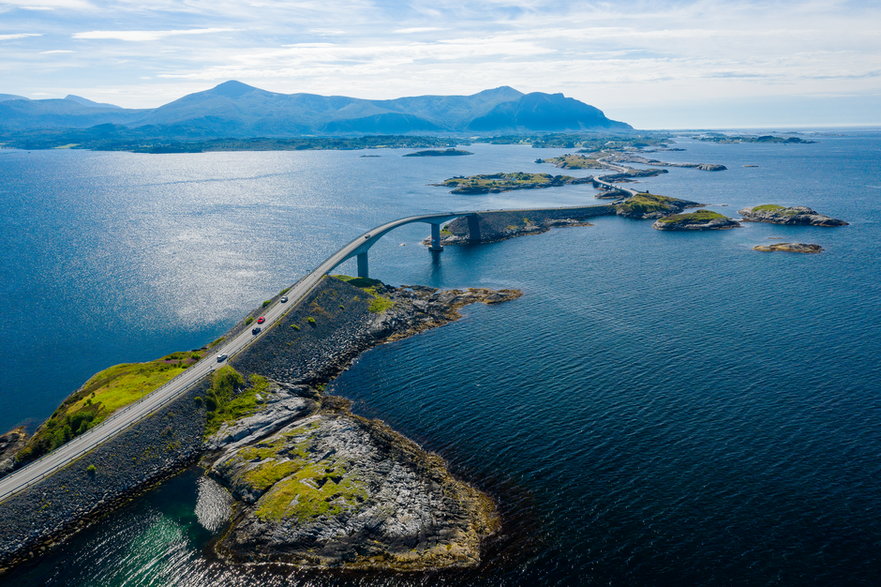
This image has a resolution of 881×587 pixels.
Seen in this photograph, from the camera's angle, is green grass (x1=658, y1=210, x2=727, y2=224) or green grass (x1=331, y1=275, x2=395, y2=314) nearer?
green grass (x1=331, y1=275, x2=395, y2=314)

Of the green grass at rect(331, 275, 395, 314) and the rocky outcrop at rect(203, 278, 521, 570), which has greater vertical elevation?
the green grass at rect(331, 275, 395, 314)

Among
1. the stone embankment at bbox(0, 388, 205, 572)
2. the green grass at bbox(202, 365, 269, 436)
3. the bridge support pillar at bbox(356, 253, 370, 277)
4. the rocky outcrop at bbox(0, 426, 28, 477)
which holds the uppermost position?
the bridge support pillar at bbox(356, 253, 370, 277)

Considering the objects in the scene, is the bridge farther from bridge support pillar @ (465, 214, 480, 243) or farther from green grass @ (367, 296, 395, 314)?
bridge support pillar @ (465, 214, 480, 243)

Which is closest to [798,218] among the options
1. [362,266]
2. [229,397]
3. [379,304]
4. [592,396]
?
[362,266]

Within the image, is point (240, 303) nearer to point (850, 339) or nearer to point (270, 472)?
point (270, 472)

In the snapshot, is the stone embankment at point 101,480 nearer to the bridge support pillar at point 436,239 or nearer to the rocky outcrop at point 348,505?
the rocky outcrop at point 348,505

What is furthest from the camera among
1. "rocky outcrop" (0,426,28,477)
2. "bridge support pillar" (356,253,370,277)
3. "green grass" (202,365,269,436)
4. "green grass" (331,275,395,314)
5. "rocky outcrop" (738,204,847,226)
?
"rocky outcrop" (738,204,847,226)

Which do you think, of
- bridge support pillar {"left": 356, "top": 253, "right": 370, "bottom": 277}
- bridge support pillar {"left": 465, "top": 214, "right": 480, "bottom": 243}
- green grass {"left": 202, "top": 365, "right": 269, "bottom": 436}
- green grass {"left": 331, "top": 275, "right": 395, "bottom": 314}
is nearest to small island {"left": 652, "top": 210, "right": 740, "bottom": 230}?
bridge support pillar {"left": 465, "top": 214, "right": 480, "bottom": 243}

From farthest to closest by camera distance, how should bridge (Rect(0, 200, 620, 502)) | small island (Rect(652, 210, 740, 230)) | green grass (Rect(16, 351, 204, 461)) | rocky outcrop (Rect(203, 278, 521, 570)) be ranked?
small island (Rect(652, 210, 740, 230))
green grass (Rect(16, 351, 204, 461))
bridge (Rect(0, 200, 620, 502))
rocky outcrop (Rect(203, 278, 521, 570))
